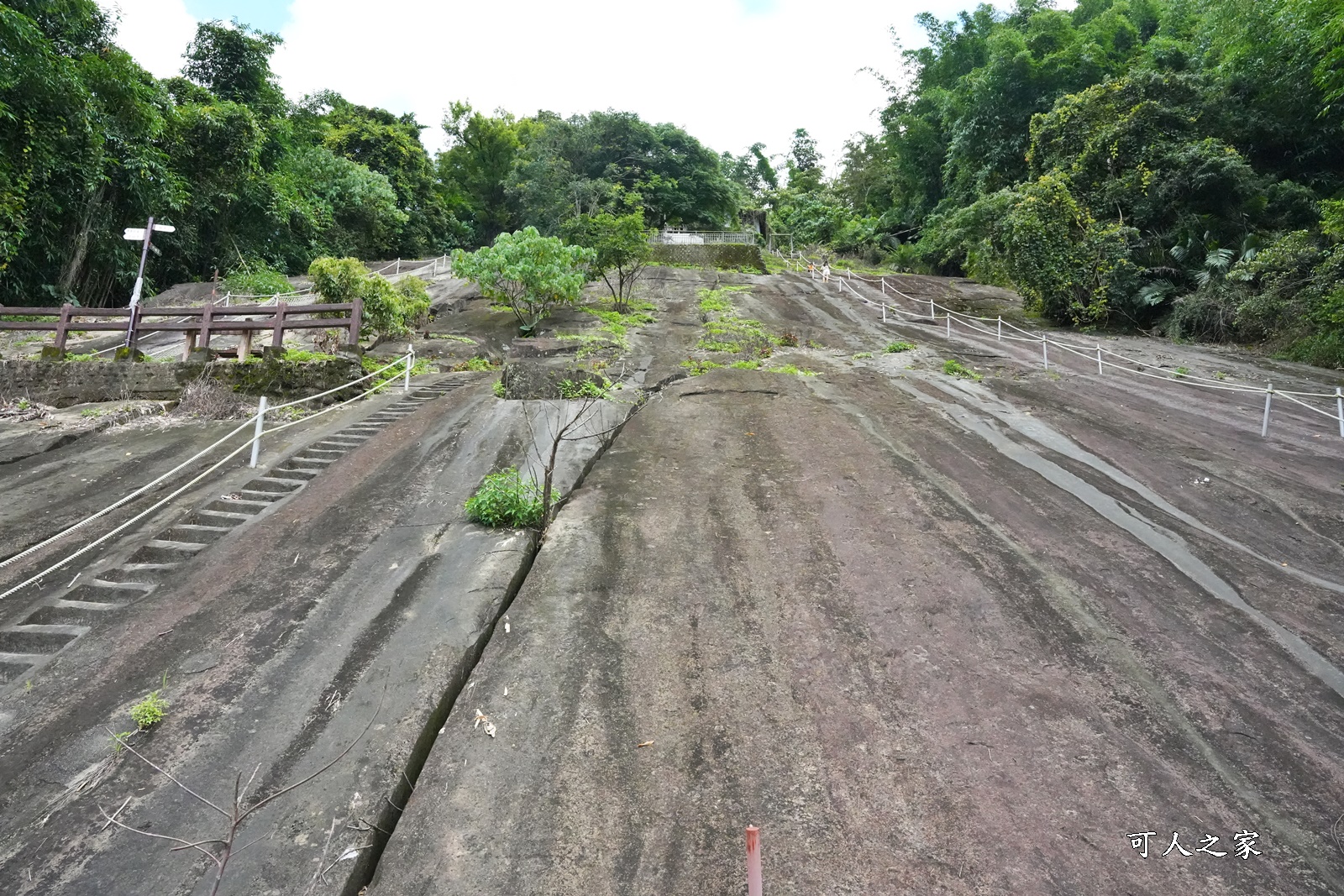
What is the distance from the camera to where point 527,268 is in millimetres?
17203

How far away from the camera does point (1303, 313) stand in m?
14.4

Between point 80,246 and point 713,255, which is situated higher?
point 713,255

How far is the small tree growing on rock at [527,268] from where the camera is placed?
17.4m

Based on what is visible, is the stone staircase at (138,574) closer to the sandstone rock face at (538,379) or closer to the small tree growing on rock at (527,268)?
the sandstone rock face at (538,379)

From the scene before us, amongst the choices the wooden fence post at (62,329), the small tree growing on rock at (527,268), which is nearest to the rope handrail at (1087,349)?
the small tree growing on rock at (527,268)

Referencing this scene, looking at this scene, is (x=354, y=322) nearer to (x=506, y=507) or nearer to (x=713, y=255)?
(x=506, y=507)

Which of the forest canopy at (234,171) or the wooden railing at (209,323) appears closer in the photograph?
the wooden railing at (209,323)

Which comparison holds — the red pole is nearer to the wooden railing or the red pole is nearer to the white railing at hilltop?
the wooden railing

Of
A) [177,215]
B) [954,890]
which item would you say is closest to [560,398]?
[954,890]

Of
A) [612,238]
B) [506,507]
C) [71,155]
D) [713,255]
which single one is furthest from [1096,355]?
[71,155]

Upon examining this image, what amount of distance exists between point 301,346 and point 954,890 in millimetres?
17431

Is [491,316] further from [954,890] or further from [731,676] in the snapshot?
[954,890]

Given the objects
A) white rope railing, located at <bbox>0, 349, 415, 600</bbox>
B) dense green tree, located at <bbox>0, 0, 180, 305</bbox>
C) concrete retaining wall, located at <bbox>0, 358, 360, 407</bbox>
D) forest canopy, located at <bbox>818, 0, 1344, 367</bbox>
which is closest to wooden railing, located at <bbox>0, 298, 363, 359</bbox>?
concrete retaining wall, located at <bbox>0, 358, 360, 407</bbox>

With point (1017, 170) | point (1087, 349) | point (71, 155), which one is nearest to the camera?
point (1087, 349)
